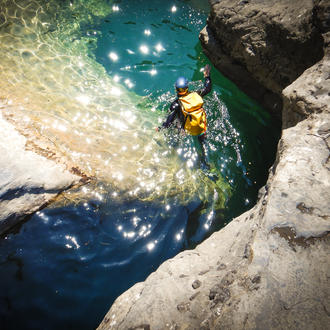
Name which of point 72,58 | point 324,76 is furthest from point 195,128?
point 72,58

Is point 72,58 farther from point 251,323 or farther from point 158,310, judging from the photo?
point 251,323

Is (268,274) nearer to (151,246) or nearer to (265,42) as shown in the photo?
(151,246)

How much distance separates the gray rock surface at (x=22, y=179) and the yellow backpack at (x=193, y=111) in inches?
99.9

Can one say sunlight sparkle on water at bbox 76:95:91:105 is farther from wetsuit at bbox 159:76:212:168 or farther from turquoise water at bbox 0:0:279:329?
wetsuit at bbox 159:76:212:168

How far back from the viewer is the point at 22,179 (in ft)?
9.57

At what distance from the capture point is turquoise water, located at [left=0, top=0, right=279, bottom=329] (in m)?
2.86

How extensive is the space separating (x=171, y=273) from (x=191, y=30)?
8.71 m

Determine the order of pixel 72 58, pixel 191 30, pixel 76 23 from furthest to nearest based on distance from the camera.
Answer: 1. pixel 191 30
2. pixel 76 23
3. pixel 72 58

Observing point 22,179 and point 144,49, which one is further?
point 144,49

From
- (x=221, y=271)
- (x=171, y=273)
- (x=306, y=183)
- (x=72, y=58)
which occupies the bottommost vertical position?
(x=171, y=273)

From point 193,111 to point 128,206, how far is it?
2.30 metres

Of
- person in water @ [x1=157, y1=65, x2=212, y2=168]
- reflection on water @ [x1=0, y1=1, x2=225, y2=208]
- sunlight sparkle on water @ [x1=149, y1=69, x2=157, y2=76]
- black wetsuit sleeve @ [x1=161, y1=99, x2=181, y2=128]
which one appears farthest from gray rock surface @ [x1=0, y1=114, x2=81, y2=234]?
sunlight sparkle on water @ [x1=149, y1=69, x2=157, y2=76]

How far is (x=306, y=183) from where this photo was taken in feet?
6.56

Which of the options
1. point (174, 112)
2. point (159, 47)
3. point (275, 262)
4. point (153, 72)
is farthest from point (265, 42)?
point (275, 262)
